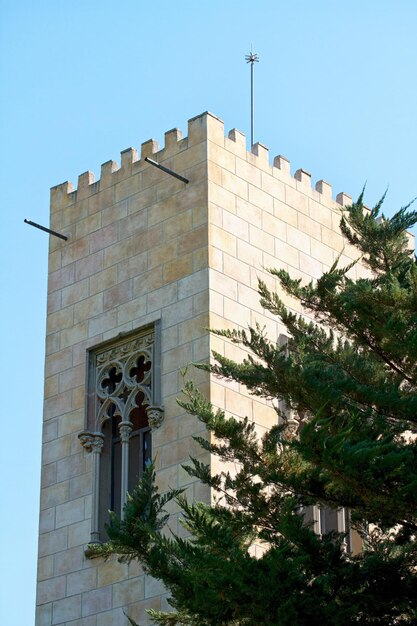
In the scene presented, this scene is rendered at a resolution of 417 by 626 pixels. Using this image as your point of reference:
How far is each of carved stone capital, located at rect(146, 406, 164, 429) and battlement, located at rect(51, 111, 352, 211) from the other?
121 inches

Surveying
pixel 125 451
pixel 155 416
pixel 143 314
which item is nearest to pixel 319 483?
→ pixel 155 416

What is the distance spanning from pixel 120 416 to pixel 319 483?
526cm

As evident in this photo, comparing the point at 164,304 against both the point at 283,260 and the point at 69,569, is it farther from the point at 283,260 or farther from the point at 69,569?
the point at 69,569

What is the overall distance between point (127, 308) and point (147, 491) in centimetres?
583

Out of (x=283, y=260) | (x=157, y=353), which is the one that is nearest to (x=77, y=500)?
(x=157, y=353)

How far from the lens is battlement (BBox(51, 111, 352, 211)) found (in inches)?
789

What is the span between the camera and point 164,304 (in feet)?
63.6

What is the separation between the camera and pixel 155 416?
1866 cm

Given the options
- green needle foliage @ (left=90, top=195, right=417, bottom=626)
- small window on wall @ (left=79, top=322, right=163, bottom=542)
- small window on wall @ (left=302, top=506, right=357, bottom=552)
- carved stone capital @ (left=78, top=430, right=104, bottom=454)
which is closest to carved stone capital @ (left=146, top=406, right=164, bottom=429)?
small window on wall @ (left=79, top=322, right=163, bottom=542)

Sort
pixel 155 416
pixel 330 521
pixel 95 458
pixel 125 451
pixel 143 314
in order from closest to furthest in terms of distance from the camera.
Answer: pixel 155 416
pixel 125 451
pixel 95 458
pixel 330 521
pixel 143 314

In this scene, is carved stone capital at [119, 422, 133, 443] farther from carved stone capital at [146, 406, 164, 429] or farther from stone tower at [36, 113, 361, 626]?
carved stone capital at [146, 406, 164, 429]

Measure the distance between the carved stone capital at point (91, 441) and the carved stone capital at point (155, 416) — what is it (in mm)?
982

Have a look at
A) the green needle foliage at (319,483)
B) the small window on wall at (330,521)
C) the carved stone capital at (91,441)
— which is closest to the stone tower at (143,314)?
the carved stone capital at (91,441)

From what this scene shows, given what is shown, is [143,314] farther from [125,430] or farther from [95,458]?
[95,458]
